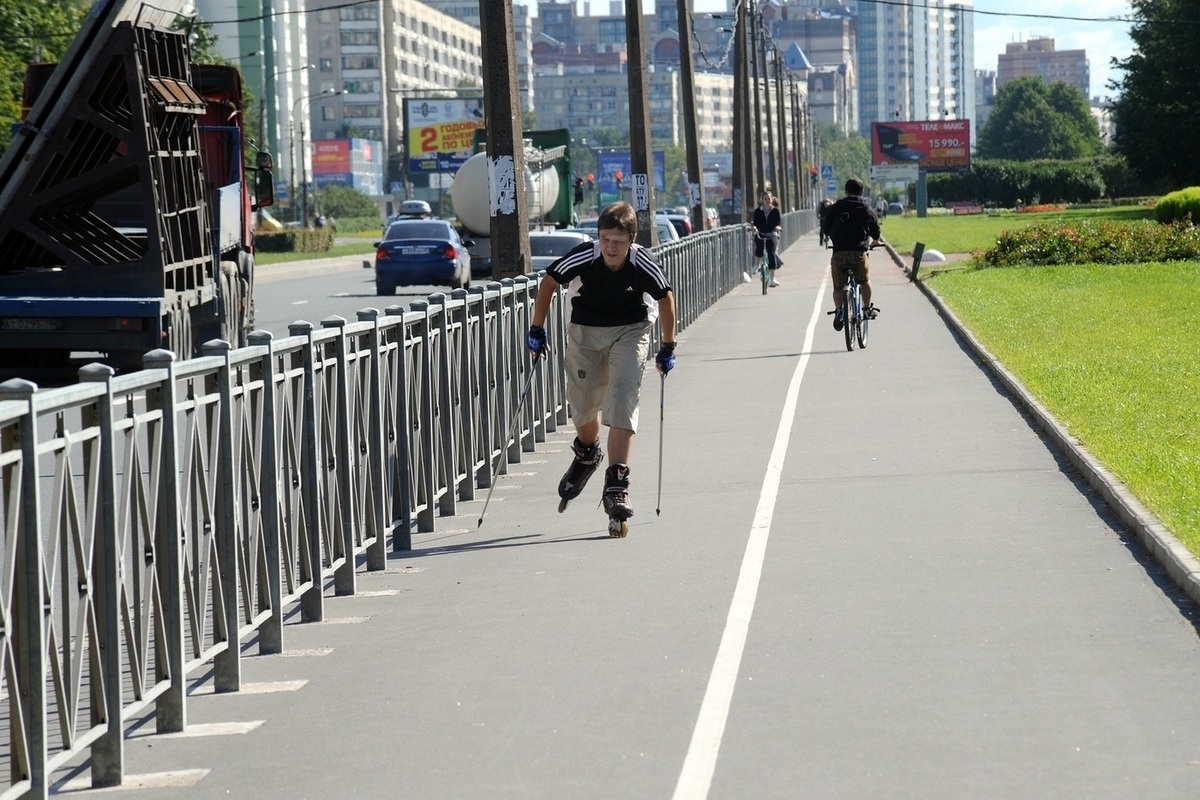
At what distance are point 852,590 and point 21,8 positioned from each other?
43060mm

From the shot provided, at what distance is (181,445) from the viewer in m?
6.48

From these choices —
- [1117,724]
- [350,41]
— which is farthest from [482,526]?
[350,41]

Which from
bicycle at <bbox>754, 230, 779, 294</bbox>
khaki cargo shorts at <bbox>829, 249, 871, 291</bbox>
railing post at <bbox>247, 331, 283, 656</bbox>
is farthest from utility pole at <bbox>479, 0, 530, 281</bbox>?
bicycle at <bbox>754, 230, 779, 294</bbox>

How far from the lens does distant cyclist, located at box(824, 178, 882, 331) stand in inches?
884

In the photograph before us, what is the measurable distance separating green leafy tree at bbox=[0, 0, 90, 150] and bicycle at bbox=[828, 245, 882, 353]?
24.6m

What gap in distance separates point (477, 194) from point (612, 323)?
110 ft

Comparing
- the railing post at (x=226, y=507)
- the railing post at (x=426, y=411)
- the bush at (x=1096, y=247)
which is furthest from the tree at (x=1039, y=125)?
the railing post at (x=226, y=507)

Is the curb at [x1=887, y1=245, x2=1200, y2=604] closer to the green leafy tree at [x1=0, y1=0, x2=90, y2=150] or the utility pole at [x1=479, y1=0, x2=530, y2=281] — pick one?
the utility pole at [x1=479, y1=0, x2=530, y2=281]

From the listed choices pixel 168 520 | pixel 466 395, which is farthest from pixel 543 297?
pixel 168 520

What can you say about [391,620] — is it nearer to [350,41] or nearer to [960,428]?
[960,428]

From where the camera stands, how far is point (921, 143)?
131m

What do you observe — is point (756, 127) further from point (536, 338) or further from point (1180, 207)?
point (536, 338)

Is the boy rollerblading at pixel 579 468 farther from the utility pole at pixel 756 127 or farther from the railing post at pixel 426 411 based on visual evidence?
the utility pole at pixel 756 127

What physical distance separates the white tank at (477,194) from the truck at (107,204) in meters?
21.1
